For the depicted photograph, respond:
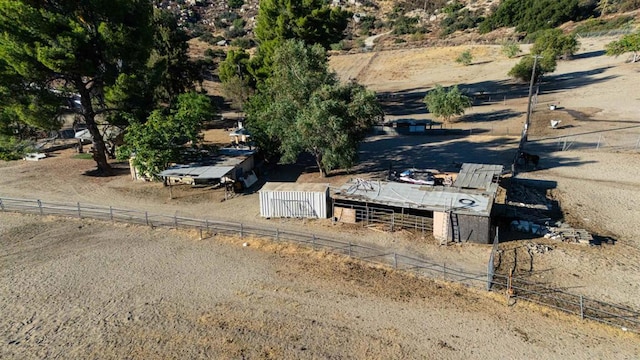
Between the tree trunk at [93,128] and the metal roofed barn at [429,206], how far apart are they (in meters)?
23.2

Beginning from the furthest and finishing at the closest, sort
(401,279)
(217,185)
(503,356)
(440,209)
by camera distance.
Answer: (217,185) < (440,209) < (401,279) < (503,356)

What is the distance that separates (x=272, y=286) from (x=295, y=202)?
810 centimetres

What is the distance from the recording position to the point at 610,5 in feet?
348

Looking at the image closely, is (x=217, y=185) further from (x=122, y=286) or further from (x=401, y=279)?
(x=401, y=279)

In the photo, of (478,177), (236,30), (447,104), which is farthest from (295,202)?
(236,30)

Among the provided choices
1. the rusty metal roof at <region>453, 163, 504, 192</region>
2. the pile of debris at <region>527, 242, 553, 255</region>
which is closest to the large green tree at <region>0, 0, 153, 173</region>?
the rusty metal roof at <region>453, 163, 504, 192</region>

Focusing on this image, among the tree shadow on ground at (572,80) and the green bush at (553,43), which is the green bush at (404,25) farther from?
the tree shadow on ground at (572,80)

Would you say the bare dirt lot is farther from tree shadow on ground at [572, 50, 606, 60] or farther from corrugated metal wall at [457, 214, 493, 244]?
tree shadow on ground at [572, 50, 606, 60]

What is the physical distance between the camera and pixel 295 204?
86.6 feet

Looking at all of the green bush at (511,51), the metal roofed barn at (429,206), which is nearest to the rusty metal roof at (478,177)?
→ the metal roofed barn at (429,206)

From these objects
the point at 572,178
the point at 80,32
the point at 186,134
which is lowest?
the point at 572,178

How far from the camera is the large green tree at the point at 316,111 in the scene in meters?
28.7

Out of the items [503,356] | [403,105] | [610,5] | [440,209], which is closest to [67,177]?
[440,209]

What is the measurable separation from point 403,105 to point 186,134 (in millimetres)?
39340
